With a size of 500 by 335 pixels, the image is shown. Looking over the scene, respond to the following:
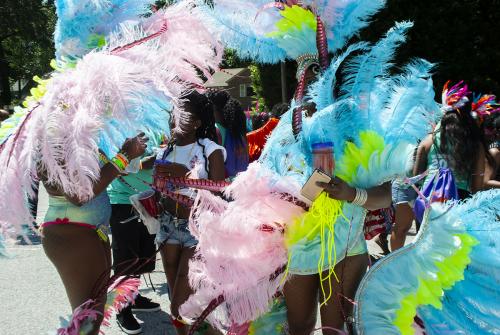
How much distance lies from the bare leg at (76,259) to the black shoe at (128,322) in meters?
1.49

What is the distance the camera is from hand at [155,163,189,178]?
3209 mm

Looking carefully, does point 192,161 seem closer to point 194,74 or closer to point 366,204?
point 194,74

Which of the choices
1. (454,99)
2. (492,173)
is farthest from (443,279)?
(492,173)

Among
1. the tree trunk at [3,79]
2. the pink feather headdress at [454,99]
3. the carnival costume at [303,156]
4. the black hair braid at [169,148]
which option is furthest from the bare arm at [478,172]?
the tree trunk at [3,79]

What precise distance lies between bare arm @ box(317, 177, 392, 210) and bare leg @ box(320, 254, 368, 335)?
0.29 m

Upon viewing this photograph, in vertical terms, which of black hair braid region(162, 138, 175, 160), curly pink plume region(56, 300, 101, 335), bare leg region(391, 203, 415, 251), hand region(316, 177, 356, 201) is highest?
hand region(316, 177, 356, 201)

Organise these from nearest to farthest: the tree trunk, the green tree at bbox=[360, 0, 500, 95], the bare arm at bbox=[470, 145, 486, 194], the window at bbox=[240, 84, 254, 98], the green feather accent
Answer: the green feather accent < the bare arm at bbox=[470, 145, 486, 194] < the green tree at bbox=[360, 0, 500, 95] < the window at bbox=[240, 84, 254, 98] < the tree trunk

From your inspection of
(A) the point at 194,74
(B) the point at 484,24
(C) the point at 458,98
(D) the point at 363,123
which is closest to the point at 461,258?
(D) the point at 363,123

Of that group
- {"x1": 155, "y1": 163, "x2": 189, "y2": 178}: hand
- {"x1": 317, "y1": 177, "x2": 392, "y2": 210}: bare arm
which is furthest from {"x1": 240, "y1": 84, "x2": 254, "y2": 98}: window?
{"x1": 317, "y1": 177, "x2": 392, "y2": 210}: bare arm

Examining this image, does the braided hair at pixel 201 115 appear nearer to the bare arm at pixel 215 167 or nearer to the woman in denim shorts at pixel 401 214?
the bare arm at pixel 215 167

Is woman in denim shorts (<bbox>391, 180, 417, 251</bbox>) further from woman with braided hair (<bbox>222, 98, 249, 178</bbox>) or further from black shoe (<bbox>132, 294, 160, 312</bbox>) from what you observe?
black shoe (<bbox>132, 294, 160, 312</bbox>)

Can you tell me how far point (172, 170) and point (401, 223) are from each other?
8.58ft

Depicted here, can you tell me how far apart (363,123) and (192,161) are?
125 cm

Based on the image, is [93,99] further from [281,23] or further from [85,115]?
[281,23]
